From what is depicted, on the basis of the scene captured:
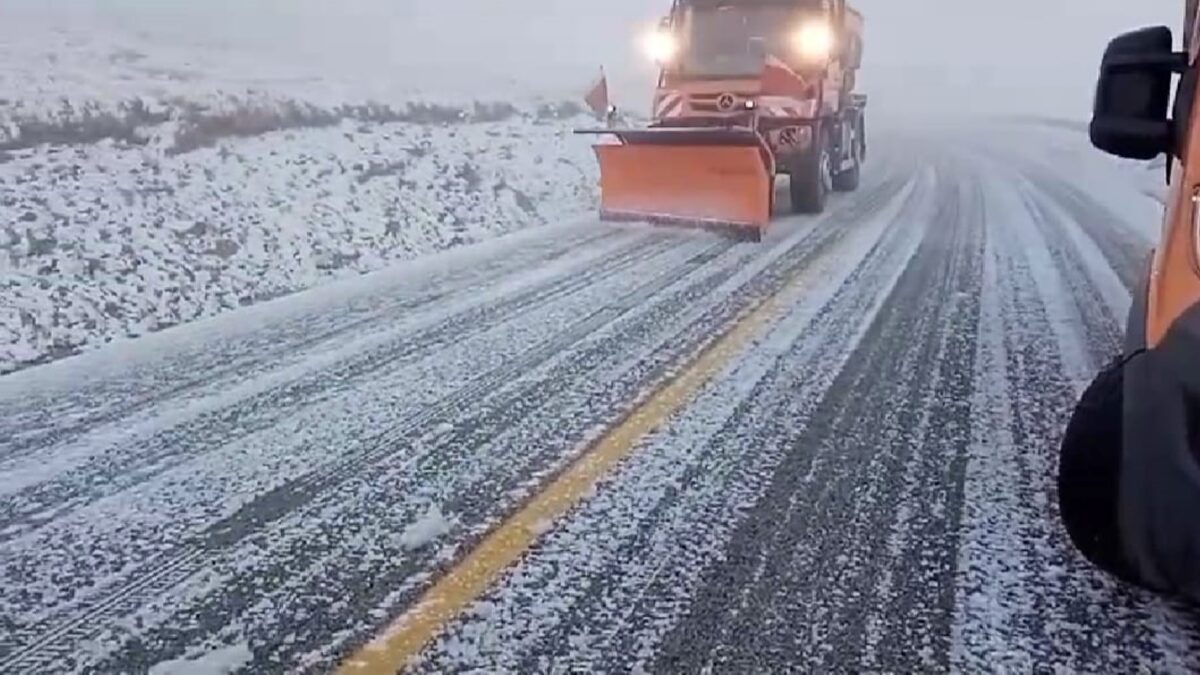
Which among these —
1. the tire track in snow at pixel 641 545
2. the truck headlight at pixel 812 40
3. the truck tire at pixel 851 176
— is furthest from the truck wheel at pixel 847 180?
the tire track in snow at pixel 641 545

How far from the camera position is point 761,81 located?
11.6 m

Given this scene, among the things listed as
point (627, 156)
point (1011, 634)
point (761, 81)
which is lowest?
point (1011, 634)

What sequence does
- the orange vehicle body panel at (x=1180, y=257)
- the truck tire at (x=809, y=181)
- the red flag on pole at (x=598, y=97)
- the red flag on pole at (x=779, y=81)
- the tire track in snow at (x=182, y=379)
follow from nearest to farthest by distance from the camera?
the orange vehicle body panel at (x=1180, y=257), the tire track in snow at (x=182, y=379), the red flag on pole at (x=779, y=81), the truck tire at (x=809, y=181), the red flag on pole at (x=598, y=97)

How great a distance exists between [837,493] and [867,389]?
1.36 metres

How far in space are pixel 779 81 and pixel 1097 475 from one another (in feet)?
30.1

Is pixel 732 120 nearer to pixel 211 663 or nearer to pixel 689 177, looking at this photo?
pixel 689 177

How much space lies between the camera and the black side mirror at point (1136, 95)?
9.97 feet

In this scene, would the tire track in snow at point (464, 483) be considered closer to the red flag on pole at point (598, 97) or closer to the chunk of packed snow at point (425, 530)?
the chunk of packed snow at point (425, 530)

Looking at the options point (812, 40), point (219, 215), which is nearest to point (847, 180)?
point (812, 40)

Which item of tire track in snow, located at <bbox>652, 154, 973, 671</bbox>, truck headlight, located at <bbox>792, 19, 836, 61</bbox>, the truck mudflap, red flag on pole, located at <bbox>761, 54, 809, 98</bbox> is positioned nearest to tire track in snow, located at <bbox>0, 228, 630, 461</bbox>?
tire track in snow, located at <bbox>652, 154, 973, 671</bbox>

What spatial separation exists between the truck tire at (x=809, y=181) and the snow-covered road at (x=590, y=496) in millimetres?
4344

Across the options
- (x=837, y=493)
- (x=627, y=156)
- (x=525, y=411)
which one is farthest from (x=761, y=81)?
(x=837, y=493)

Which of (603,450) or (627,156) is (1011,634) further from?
(627,156)

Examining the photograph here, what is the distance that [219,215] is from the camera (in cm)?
943
